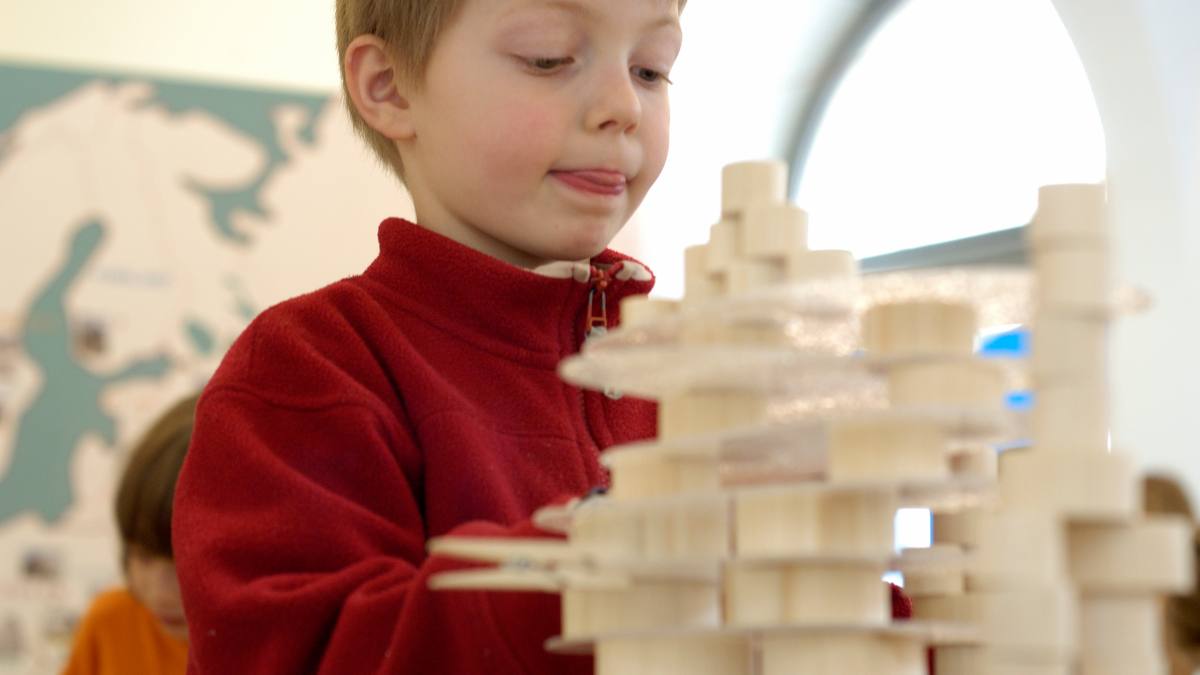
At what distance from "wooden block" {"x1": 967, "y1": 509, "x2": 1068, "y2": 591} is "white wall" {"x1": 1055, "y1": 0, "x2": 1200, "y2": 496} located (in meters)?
2.53

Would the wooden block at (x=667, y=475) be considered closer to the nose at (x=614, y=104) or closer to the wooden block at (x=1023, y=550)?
the wooden block at (x=1023, y=550)

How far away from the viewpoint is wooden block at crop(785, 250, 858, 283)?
23.5 inches

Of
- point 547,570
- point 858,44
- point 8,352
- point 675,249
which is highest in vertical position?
point 858,44

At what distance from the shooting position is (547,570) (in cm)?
57

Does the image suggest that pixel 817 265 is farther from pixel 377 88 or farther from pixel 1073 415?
pixel 377 88

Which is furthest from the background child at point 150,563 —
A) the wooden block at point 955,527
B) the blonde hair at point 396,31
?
the wooden block at point 955,527

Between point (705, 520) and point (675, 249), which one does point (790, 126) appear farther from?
point (705, 520)

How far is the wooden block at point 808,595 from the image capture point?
534 mm

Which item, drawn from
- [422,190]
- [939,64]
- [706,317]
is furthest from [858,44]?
[706,317]

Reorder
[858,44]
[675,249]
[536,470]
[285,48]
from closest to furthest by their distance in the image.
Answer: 1. [536,470]
2. [285,48]
3. [675,249]
4. [858,44]

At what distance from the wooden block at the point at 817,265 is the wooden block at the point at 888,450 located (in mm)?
89

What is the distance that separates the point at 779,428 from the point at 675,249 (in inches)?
119

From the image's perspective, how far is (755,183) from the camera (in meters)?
0.62

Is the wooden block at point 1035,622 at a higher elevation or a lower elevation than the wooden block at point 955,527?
lower
